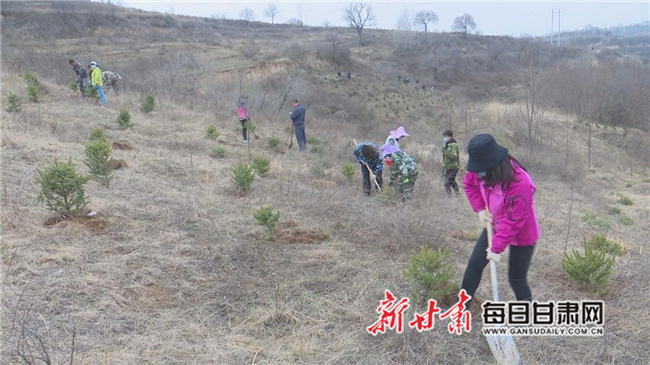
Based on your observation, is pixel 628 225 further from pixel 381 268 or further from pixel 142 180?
pixel 142 180

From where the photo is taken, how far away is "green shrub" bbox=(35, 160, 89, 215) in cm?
446

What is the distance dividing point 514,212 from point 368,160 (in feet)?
13.5

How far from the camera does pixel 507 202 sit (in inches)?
112

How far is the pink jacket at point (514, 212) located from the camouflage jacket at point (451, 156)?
500 centimetres

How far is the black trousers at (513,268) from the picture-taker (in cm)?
297

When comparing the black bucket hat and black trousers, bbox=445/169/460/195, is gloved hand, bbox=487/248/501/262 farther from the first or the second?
black trousers, bbox=445/169/460/195

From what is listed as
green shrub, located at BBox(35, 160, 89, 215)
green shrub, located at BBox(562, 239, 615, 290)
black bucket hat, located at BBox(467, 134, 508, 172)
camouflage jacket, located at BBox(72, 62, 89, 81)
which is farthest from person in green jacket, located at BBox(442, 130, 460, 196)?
camouflage jacket, located at BBox(72, 62, 89, 81)

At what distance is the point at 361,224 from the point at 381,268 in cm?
94

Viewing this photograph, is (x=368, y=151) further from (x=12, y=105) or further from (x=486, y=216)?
(x=12, y=105)

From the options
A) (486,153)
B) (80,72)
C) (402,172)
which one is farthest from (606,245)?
(80,72)

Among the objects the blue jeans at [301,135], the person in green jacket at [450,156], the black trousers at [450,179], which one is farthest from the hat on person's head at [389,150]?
the blue jeans at [301,135]

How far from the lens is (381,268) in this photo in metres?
4.23

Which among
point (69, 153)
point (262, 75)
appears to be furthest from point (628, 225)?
point (262, 75)

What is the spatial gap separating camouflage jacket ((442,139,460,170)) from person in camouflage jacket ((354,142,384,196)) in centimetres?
164
